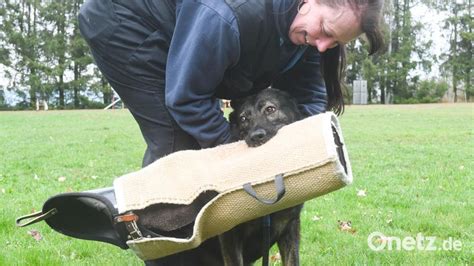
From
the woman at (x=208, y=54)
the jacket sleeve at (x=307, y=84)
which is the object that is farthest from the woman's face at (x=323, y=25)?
the jacket sleeve at (x=307, y=84)

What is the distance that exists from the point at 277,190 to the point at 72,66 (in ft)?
152

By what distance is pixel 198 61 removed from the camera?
276 centimetres

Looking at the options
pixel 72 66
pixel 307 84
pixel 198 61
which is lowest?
pixel 72 66

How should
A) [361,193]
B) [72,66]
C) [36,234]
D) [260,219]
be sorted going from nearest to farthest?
1. [260,219]
2. [36,234]
3. [361,193]
4. [72,66]

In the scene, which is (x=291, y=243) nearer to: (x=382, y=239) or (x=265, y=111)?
(x=265, y=111)

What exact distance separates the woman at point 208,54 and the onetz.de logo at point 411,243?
1.34 m

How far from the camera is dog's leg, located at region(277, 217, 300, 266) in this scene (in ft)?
11.7

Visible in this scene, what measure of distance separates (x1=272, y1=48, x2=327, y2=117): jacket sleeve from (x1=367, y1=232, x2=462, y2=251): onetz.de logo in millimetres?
1302

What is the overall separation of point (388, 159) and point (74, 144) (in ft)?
22.6

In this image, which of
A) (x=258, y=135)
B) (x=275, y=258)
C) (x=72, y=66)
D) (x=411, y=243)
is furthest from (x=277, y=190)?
(x=72, y=66)

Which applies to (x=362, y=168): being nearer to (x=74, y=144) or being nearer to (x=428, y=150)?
(x=428, y=150)

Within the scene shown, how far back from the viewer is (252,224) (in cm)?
339

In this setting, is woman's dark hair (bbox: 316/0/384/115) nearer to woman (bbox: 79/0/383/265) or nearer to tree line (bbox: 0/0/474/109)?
woman (bbox: 79/0/383/265)

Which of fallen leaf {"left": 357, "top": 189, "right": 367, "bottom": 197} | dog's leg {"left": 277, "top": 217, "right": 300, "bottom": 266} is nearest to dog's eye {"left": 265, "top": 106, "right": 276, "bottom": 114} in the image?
dog's leg {"left": 277, "top": 217, "right": 300, "bottom": 266}
